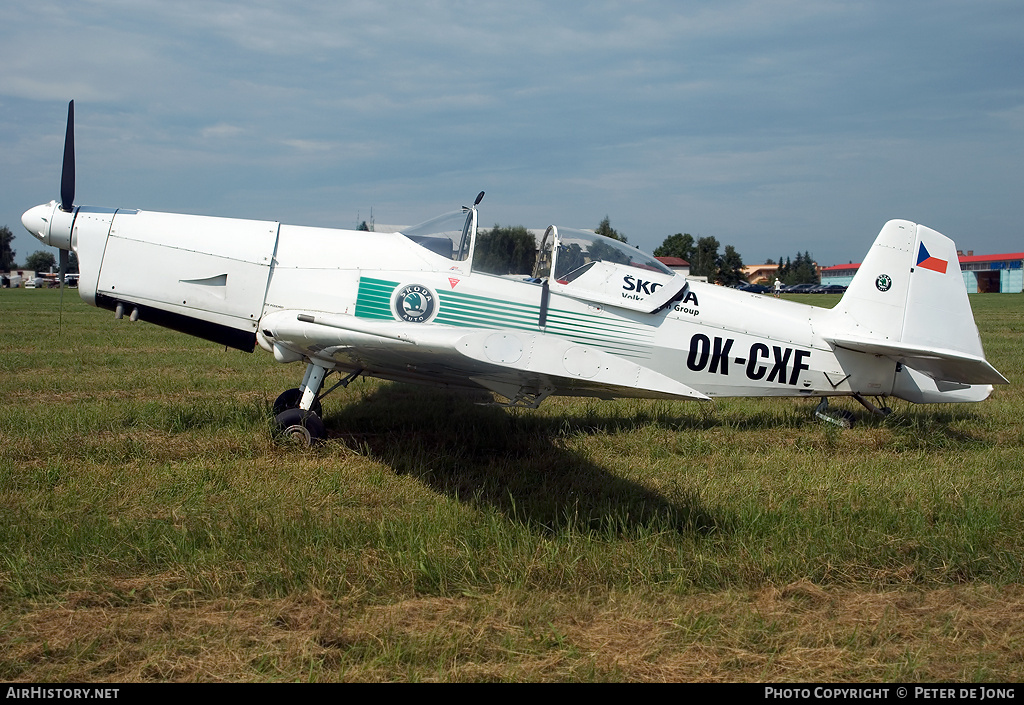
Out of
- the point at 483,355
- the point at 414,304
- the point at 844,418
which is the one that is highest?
the point at 414,304

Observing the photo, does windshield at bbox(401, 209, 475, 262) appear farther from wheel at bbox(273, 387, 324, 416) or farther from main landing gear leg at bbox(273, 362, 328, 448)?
wheel at bbox(273, 387, 324, 416)

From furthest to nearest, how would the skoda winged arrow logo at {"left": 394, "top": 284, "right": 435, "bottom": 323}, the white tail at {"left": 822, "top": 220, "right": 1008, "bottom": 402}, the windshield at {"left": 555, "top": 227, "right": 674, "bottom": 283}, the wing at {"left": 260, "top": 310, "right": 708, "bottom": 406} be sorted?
the white tail at {"left": 822, "top": 220, "right": 1008, "bottom": 402}, the windshield at {"left": 555, "top": 227, "right": 674, "bottom": 283}, the skoda winged arrow logo at {"left": 394, "top": 284, "right": 435, "bottom": 323}, the wing at {"left": 260, "top": 310, "right": 708, "bottom": 406}

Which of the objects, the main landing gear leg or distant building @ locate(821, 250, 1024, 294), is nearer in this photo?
the main landing gear leg

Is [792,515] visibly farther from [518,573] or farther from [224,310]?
[224,310]

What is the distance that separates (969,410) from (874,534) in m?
5.39

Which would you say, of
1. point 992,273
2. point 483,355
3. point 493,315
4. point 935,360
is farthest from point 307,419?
point 992,273

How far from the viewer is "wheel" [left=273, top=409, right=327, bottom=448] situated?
6.34 metres

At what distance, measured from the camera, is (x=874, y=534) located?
446 centimetres

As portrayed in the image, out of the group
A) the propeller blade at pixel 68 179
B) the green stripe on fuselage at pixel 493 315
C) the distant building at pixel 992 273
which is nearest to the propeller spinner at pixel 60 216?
the propeller blade at pixel 68 179

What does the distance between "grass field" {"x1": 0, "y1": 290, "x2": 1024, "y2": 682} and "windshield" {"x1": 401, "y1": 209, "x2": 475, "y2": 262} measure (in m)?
1.79

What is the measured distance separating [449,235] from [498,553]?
10.4 feet

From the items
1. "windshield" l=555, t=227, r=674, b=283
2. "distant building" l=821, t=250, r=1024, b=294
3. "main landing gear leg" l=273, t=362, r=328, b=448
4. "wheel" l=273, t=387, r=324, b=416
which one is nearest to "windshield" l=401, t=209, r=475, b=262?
"windshield" l=555, t=227, r=674, b=283

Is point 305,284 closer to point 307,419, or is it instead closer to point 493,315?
point 307,419

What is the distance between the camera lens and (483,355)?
11.7ft
